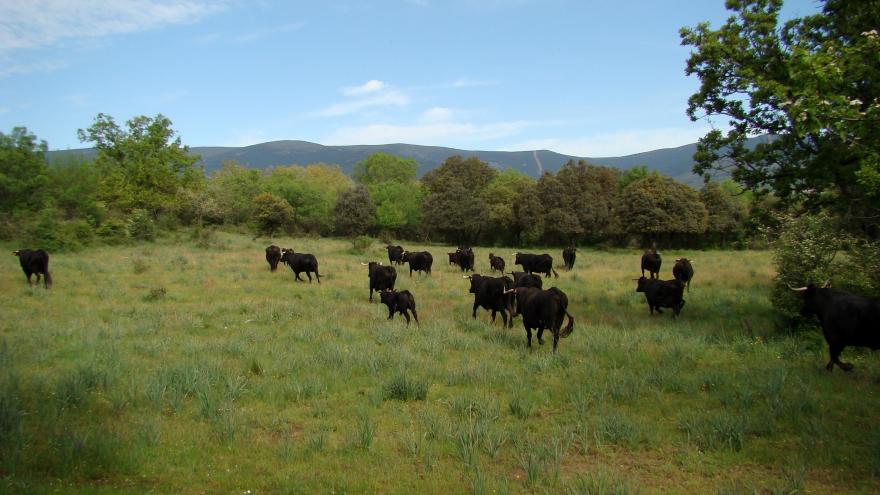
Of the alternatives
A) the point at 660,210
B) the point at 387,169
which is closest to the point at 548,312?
the point at 660,210

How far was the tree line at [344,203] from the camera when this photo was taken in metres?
44.0

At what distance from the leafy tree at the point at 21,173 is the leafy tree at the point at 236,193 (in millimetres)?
23728

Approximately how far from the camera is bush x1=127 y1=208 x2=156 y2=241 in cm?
4303

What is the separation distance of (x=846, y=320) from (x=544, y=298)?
580 centimetres

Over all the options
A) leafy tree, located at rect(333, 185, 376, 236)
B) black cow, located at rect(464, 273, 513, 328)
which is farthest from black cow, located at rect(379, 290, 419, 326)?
leafy tree, located at rect(333, 185, 376, 236)

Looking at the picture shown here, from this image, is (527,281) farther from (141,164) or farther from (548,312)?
(141,164)

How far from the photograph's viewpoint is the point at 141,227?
43.4 meters

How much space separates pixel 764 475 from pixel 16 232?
156 ft

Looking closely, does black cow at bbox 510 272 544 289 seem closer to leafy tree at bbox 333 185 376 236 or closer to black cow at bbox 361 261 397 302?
black cow at bbox 361 261 397 302

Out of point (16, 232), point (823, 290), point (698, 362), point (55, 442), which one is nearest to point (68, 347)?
point (55, 442)

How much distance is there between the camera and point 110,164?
167 ft

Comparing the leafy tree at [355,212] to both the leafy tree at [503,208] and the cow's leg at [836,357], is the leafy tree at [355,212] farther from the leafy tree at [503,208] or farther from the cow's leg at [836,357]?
the cow's leg at [836,357]

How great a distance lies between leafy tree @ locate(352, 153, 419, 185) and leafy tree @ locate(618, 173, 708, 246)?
175ft

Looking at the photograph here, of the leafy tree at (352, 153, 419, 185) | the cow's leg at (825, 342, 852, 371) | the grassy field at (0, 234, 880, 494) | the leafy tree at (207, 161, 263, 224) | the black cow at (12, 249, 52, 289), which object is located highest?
the leafy tree at (352, 153, 419, 185)
